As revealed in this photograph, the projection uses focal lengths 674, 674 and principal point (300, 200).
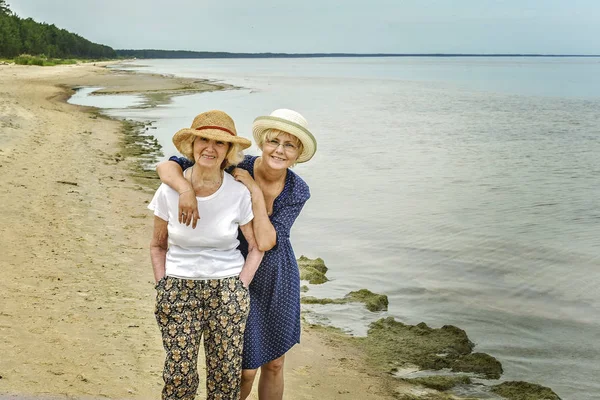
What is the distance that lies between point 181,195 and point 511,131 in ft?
83.0

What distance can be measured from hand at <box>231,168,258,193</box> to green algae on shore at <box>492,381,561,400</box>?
3.07 metres

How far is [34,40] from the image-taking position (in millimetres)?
81812

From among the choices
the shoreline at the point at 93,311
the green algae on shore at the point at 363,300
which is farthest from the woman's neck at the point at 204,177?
the green algae on shore at the point at 363,300

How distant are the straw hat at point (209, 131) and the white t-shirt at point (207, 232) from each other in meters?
0.19

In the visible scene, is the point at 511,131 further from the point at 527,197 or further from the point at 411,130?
the point at 527,197

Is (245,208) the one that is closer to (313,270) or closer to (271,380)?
A: (271,380)

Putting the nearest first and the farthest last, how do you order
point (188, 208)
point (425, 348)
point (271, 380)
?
point (188, 208) < point (271, 380) < point (425, 348)

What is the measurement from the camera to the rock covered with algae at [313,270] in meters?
7.45

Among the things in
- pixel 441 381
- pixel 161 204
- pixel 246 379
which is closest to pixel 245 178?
pixel 161 204

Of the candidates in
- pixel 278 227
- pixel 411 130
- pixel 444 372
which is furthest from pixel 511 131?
pixel 278 227

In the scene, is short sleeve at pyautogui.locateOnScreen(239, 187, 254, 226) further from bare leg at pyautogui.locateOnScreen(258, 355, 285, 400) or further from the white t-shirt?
bare leg at pyautogui.locateOnScreen(258, 355, 285, 400)

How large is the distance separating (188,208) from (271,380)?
1.11m

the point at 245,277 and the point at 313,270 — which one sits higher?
the point at 245,277

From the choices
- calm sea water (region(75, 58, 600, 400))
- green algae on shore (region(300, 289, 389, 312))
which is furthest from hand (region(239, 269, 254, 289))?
green algae on shore (region(300, 289, 389, 312))
